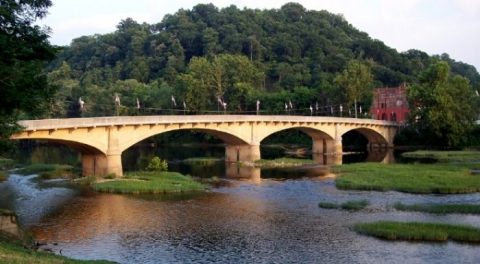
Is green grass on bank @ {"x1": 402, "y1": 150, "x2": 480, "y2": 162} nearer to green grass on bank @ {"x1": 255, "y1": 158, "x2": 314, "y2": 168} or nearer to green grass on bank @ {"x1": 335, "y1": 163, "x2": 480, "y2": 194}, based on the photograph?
green grass on bank @ {"x1": 335, "y1": 163, "x2": 480, "y2": 194}

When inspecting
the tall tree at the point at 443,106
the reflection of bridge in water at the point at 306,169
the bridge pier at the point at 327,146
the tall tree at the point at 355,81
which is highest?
the tall tree at the point at 355,81

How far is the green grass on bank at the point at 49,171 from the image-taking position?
196 ft

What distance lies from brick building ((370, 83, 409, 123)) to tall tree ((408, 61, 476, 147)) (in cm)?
1810

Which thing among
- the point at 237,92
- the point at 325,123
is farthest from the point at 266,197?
the point at 237,92

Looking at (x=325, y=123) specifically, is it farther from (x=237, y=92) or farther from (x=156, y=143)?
(x=156, y=143)

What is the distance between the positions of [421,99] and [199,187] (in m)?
57.9

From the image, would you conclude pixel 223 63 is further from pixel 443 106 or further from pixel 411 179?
pixel 411 179

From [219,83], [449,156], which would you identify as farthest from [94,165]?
[219,83]

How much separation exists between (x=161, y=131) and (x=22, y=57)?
39.8m

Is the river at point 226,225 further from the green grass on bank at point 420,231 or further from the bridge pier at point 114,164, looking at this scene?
the bridge pier at point 114,164

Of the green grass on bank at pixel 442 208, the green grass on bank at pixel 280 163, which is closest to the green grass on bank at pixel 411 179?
the green grass on bank at pixel 442 208

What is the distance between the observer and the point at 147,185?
48594 mm

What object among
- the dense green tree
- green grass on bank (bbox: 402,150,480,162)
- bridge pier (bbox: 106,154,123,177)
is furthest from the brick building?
bridge pier (bbox: 106,154,123,177)

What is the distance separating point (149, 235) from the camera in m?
31.1
